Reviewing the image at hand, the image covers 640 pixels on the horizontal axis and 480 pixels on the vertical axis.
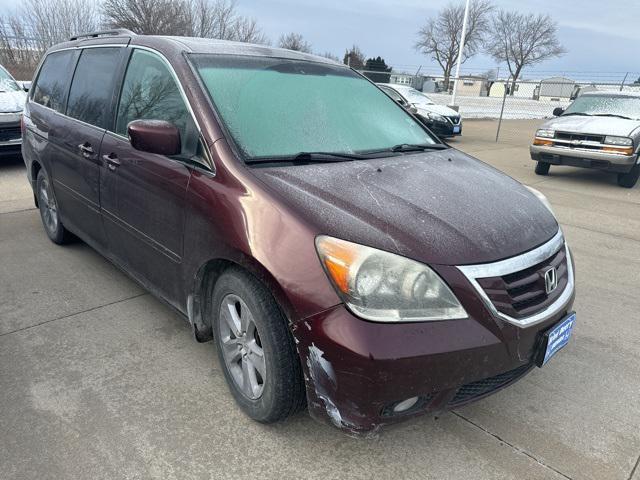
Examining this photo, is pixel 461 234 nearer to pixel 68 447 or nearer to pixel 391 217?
pixel 391 217

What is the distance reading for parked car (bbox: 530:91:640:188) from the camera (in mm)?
8055

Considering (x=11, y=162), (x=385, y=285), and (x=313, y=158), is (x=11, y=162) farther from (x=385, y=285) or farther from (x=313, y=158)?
(x=385, y=285)

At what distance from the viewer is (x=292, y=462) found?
85.3 inches

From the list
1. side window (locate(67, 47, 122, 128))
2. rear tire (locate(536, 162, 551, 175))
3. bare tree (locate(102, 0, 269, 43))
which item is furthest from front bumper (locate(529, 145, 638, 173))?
bare tree (locate(102, 0, 269, 43))

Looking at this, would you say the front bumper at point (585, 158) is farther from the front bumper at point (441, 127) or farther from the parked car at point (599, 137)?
the front bumper at point (441, 127)

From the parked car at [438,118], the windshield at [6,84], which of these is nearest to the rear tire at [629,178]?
the parked car at [438,118]

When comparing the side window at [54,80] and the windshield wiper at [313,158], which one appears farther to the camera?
the side window at [54,80]

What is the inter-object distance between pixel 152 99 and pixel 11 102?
20.6 feet

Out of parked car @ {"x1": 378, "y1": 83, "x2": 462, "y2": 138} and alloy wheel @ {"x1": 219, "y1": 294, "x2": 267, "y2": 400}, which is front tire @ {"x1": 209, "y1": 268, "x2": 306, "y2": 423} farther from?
parked car @ {"x1": 378, "y1": 83, "x2": 462, "y2": 138}

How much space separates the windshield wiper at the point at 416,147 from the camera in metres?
3.02

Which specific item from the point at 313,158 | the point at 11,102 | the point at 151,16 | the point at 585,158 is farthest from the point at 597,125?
the point at 151,16

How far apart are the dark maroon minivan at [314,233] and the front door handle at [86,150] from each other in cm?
1

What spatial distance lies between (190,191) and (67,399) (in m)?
1.20

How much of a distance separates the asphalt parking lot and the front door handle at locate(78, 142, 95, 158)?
1.00 m
